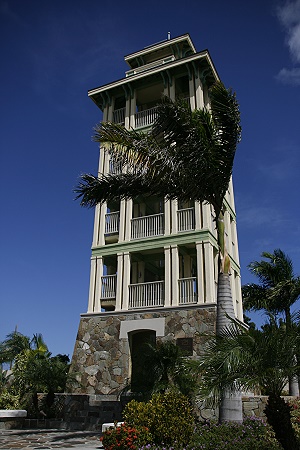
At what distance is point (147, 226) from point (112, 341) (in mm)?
5171

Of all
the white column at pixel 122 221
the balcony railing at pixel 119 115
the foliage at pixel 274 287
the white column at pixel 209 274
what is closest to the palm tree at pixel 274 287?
the foliage at pixel 274 287

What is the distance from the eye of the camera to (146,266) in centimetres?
2050

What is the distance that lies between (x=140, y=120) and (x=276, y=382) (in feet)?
50.6

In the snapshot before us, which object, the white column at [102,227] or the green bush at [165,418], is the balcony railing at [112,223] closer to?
the white column at [102,227]

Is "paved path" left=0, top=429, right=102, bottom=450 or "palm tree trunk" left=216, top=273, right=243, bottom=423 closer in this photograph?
"palm tree trunk" left=216, top=273, right=243, bottom=423

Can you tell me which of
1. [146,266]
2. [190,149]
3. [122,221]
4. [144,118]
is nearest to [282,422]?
[190,149]

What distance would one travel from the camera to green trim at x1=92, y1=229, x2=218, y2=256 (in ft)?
54.6

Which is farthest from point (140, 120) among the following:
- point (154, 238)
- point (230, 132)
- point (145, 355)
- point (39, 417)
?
→ point (39, 417)

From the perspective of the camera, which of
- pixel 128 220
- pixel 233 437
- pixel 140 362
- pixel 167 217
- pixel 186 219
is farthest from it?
pixel 128 220

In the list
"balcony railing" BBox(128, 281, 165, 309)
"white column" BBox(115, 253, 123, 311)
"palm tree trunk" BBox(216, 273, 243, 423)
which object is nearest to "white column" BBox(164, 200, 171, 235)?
"balcony railing" BBox(128, 281, 165, 309)

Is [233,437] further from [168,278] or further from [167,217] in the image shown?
[167,217]

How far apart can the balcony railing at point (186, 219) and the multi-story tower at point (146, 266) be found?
44 millimetres

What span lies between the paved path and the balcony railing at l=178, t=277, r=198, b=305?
575 centimetres

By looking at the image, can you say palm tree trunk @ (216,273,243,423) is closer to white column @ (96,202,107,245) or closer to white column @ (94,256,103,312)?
white column @ (94,256,103,312)
